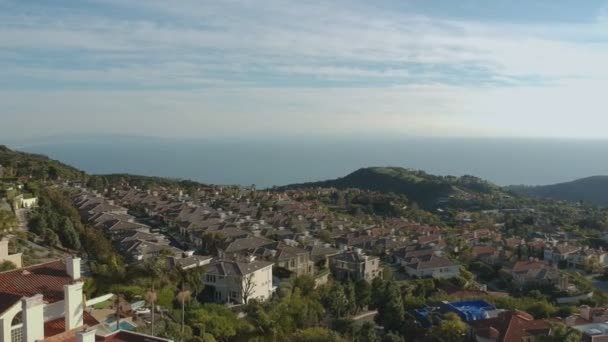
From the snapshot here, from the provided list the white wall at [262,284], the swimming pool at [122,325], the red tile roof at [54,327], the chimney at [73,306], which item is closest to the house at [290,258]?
the white wall at [262,284]

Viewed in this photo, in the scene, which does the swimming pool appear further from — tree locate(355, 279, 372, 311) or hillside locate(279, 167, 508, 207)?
hillside locate(279, 167, 508, 207)

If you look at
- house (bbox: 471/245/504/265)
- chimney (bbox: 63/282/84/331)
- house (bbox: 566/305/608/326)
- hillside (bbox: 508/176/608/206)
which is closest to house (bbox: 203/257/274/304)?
house (bbox: 566/305/608/326)

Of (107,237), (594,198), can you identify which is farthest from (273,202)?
(594,198)

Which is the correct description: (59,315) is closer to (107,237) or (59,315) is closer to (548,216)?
(107,237)

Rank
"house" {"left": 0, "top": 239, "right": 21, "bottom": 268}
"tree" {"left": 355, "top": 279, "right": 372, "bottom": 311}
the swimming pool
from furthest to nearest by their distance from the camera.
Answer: "tree" {"left": 355, "top": 279, "right": 372, "bottom": 311} → "house" {"left": 0, "top": 239, "right": 21, "bottom": 268} → the swimming pool

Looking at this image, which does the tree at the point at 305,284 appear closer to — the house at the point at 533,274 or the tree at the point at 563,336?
the tree at the point at 563,336
